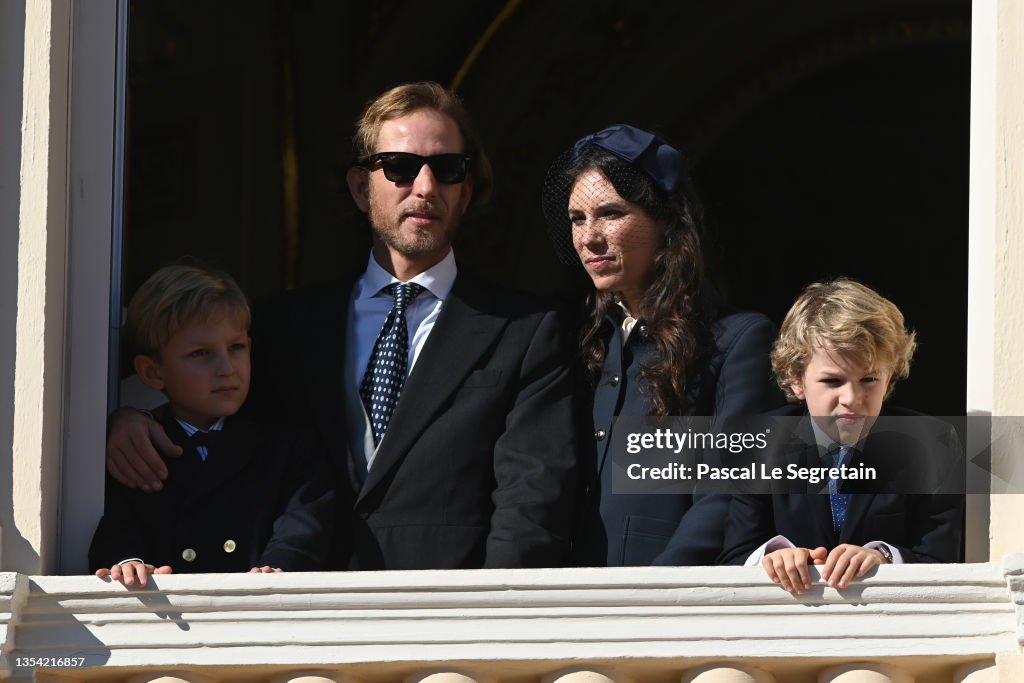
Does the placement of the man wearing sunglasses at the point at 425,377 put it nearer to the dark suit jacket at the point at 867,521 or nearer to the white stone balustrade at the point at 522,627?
the white stone balustrade at the point at 522,627

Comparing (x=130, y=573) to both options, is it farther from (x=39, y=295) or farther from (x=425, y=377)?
(x=425, y=377)

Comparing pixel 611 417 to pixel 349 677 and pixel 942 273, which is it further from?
pixel 942 273

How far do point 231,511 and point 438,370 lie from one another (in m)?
0.47

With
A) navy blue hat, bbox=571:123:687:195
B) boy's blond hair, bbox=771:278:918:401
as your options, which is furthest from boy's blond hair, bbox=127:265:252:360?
boy's blond hair, bbox=771:278:918:401

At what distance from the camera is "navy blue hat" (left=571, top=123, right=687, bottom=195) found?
181 inches

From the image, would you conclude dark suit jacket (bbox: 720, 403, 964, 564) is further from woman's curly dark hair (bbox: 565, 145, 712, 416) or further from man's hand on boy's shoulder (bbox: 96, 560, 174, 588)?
man's hand on boy's shoulder (bbox: 96, 560, 174, 588)

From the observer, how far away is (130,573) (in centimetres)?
411

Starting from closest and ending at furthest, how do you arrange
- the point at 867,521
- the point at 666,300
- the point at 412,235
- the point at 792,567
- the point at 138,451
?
the point at 792,567, the point at 867,521, the point at 138,451, the point at 666,300, the point at 412,235

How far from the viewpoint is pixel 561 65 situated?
7215 millimetres

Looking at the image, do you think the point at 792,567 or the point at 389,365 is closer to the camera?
the point at 792,567

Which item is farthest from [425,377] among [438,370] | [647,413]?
[647,413]

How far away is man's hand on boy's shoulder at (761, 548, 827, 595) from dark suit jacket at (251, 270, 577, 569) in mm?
434

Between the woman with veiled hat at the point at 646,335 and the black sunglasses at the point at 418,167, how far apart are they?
0.76 feet

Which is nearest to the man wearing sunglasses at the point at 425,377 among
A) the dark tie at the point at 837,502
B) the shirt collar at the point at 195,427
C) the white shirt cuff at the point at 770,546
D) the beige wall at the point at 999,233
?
the shirt collar at the point at 195,427
